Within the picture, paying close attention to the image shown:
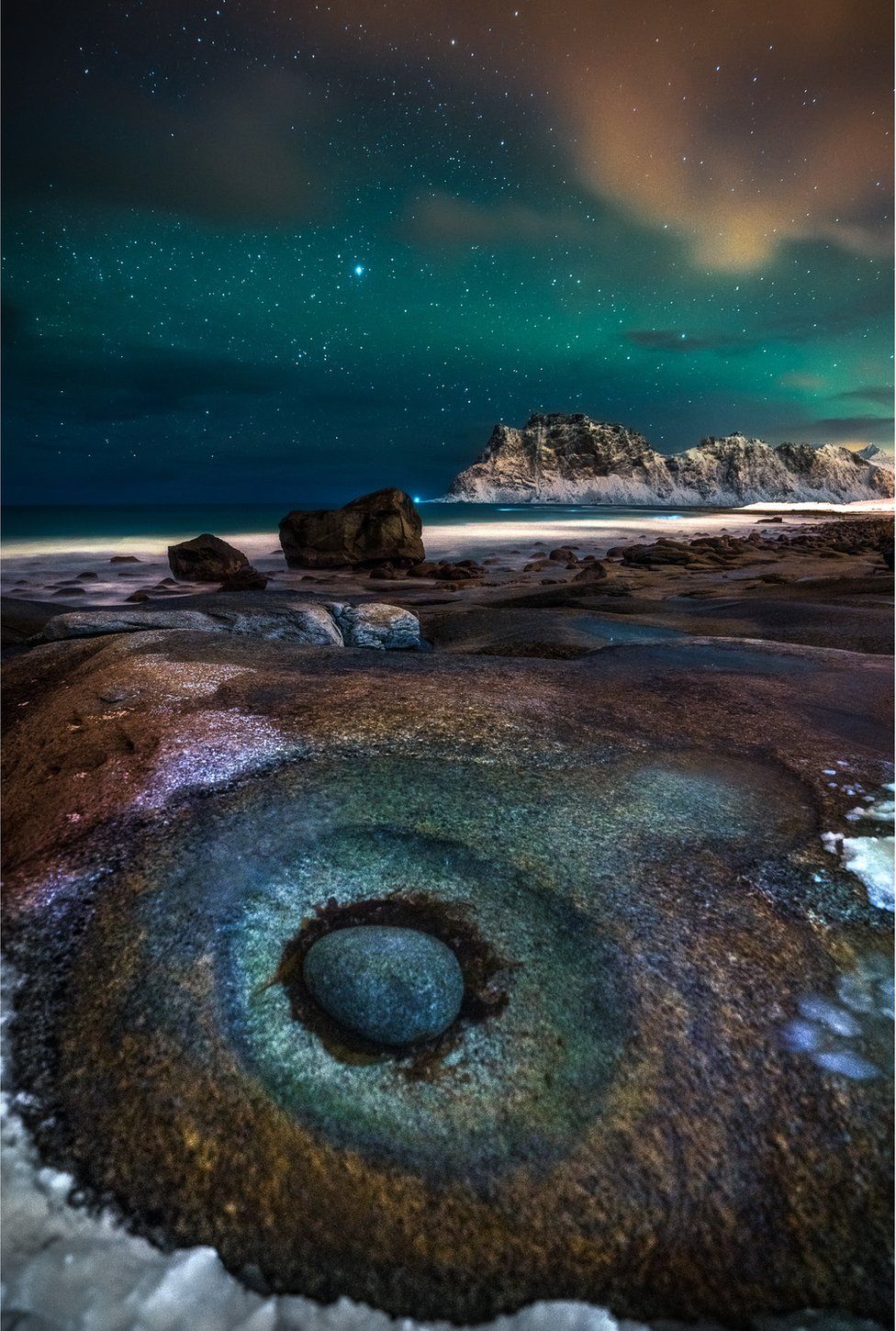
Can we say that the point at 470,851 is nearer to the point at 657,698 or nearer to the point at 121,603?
the point at 657,698

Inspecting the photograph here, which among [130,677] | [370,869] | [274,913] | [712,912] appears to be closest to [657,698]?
[712,912]

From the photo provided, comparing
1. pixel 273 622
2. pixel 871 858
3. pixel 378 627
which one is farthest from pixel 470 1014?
pixel 378 627

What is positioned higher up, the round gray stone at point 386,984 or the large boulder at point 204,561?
the large boulder at point 204,561

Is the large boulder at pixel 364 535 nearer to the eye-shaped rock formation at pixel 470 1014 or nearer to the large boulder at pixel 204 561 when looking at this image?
the large boulder at pixel 204 561

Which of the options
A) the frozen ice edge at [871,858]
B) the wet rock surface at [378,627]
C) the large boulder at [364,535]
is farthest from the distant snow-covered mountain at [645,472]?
the frozen ice edge at [871,858]

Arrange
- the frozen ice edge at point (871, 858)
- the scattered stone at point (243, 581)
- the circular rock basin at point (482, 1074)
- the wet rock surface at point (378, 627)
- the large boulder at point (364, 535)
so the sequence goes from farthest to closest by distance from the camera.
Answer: the large boulder at point (364, 535), the scattered stone at point (243, 581), the wet rock surface at point (378, 627), the frozen ice edge at point (871, 858), the circular rock basin at point (482, 1074)

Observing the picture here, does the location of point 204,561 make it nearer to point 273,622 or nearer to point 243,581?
point 243,581

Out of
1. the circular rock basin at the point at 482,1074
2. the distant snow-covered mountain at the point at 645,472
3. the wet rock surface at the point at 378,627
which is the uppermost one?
the distant snow-covered mountain at the point at 645,472
